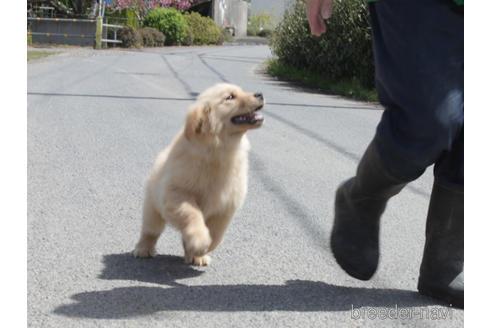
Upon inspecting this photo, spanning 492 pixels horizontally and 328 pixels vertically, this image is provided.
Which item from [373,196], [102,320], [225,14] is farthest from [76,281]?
[225,14]

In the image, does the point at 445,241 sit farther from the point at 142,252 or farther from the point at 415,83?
the point at 142,252

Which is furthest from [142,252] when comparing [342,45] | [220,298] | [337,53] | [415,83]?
[337,53]

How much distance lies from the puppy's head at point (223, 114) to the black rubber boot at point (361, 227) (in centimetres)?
66

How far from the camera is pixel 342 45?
13.8 meters

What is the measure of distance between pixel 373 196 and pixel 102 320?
1.27 metres

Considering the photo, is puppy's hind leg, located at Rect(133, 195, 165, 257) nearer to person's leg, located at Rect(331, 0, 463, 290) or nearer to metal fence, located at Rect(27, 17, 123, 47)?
person's leg, located at Rect(331, 0, 463, 290)

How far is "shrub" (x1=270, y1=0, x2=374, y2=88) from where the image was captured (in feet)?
43.7

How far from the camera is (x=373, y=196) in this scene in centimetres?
267

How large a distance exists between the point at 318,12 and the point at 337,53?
1143cm

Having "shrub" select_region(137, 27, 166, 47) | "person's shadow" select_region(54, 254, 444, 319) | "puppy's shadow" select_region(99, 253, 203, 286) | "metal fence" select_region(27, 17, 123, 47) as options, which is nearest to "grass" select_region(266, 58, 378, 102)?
"puppy's shadow" select_region(99, 253, 203, 286)

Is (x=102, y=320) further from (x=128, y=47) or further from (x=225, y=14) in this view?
(x=225, y=14)

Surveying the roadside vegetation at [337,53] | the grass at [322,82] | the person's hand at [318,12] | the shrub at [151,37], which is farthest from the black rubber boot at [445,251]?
the shrub at [151,37]

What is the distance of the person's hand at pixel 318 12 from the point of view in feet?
9.18

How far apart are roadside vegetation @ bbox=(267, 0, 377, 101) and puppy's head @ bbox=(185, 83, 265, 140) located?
9.37m
